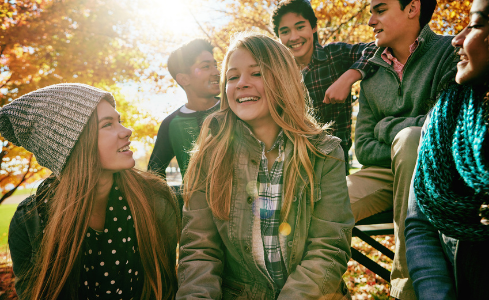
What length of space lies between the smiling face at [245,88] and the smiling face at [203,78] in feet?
5.62

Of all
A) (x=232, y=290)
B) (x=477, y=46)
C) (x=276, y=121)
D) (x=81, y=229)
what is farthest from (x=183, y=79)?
(x=477, y=46)

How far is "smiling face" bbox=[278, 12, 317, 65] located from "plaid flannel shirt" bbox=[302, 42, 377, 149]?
0.45 ft

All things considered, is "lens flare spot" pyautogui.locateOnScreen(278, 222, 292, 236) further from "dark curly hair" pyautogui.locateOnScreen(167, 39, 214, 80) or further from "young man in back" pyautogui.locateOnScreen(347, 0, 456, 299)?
"dark curly hair" pyautogui.locateOnScreen(167, 39, 214, 80)

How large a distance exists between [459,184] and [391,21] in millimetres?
1777

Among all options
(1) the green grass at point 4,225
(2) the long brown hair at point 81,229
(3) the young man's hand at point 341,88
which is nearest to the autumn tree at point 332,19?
(3) the young man's hand at point 341,88

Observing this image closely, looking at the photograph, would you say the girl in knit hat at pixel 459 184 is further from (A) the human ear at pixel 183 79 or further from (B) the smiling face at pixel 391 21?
(A) the human ear at pixel 183 79

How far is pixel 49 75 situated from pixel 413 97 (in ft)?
18.2

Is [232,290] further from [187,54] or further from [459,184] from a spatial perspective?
[187,54]

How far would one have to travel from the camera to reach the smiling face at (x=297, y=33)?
133 inches

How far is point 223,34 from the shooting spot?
614cm

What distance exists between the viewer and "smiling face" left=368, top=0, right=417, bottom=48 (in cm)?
246

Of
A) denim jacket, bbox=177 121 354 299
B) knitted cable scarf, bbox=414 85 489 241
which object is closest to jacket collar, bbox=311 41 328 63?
denim jacket, bbox=177 121 354 299

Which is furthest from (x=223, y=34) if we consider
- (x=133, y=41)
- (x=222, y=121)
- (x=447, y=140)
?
(x=447, y=140)

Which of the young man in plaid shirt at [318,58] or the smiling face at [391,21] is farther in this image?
the young man in plaid shirt at [318,58]
